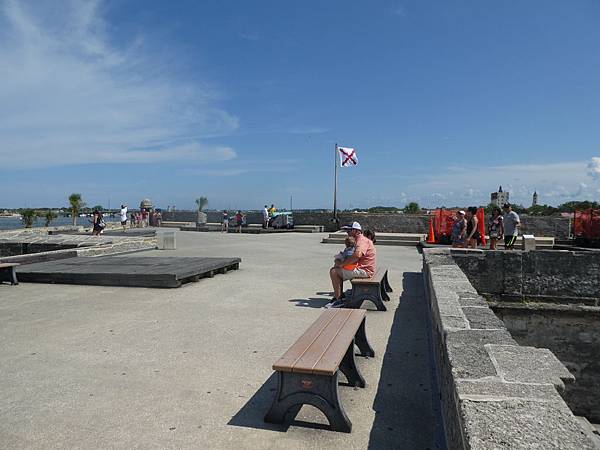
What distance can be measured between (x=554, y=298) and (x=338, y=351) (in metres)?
8.64

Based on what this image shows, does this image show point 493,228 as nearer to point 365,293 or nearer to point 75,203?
point 365,293

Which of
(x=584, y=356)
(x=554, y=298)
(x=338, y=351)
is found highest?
(x=338, y=351)

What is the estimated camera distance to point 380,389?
12.6 feet

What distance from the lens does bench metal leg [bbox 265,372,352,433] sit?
3068mm

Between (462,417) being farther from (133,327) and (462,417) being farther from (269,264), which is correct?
(269,264)

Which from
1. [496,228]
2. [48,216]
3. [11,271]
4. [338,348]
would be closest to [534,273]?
[496,228]

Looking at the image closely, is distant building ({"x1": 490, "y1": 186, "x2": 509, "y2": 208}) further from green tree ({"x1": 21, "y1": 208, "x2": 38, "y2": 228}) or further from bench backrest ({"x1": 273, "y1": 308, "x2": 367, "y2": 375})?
green tree ({"x1": 21, "y1": 208, "x2": 38, "y2": 228})

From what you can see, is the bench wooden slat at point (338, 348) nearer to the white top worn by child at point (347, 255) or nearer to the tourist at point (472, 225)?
the white top worn by child at point (347, 255)

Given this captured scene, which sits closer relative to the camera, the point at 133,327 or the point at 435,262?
the point at 133,327

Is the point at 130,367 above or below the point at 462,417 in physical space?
below

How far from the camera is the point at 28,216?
2712 cm

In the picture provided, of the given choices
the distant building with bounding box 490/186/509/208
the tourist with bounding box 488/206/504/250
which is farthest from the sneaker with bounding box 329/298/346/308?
the distant building with bounding box 490/186/509/208

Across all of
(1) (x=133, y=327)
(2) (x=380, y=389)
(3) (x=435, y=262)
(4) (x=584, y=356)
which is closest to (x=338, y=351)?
(2) (x=380, y=389)

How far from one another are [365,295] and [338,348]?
333cm
